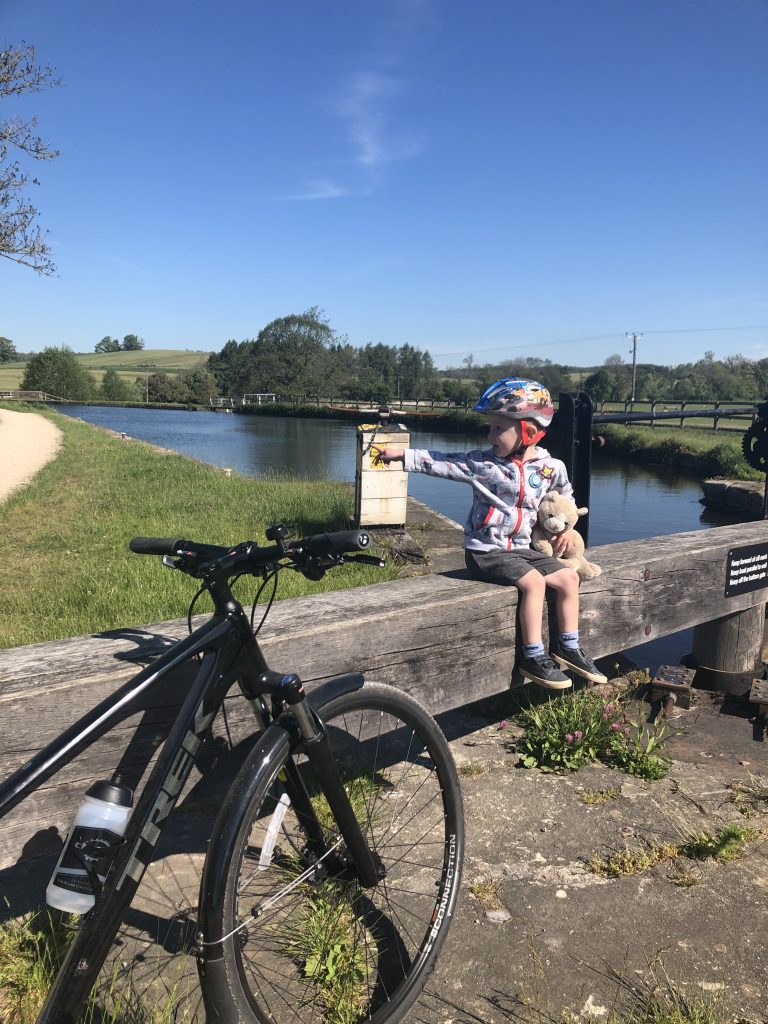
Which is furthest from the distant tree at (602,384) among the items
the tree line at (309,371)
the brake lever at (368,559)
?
the brake lever at (368,559)

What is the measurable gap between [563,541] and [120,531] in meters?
6.12

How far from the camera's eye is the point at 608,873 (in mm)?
2590

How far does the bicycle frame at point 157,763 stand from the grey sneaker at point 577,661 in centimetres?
165

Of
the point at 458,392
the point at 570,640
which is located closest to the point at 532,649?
the point at 570,640

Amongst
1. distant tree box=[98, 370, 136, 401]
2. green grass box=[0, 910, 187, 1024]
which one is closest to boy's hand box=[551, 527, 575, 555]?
green grass box=[0, 910, 187, 1024]

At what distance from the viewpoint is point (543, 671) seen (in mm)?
3096

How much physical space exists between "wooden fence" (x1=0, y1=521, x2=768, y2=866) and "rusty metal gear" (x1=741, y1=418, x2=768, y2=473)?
0.81 metres

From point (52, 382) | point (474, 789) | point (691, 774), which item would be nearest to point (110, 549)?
point (474, 789)

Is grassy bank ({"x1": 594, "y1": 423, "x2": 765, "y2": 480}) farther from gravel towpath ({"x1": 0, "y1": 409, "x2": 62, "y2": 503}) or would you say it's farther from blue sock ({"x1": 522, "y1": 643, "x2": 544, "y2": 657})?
blue sock ({"x1": 522, "y1": 643, "x2": 544, "y2": 657})

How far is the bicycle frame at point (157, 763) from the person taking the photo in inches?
59.3

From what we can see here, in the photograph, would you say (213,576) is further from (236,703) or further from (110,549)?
(110,549)

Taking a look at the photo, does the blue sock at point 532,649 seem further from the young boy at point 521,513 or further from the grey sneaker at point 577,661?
the grey sneaker at point 577,661

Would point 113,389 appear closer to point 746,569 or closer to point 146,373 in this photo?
point 146,373

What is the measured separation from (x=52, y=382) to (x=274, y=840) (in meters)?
100
